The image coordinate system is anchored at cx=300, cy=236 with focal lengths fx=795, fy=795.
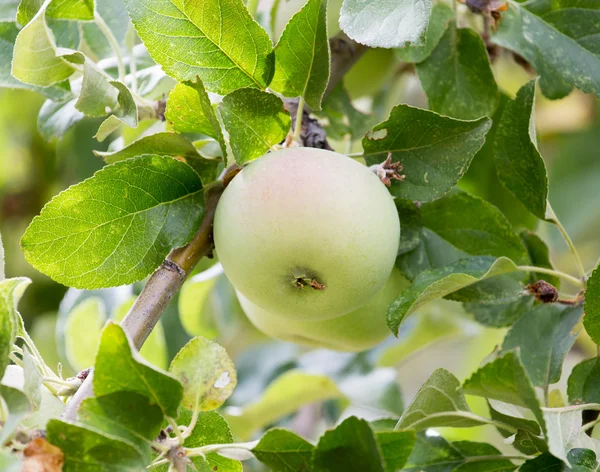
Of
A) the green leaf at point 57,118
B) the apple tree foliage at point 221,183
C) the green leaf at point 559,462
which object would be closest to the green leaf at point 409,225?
the apple tree foliage at point 221,183

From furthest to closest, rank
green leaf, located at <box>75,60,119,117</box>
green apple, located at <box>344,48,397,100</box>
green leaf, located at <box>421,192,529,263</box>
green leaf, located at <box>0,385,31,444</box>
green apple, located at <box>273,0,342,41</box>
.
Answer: green apple, located at <box>344,48,397,100</box>
green apple, located at <box>273,0,342,41</box>
green leaf, located at <box>421,192,529,263</box>
green leaf, located at <box>75,60,119,117</box>
green leaf, located at <box>0,385,31,444</box>

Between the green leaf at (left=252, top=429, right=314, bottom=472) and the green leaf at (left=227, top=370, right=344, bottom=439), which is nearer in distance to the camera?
the green leaf at (left=252, top=429, right=314, bottom=472)

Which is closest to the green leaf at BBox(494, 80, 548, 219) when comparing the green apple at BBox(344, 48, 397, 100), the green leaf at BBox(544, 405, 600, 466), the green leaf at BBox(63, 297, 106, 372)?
the green leaf at BBox(544, 405, 600, 466)

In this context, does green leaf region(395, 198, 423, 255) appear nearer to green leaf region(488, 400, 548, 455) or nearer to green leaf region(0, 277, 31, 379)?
green leaf region(488, 400, 548, 455)

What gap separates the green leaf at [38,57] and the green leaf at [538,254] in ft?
1.52

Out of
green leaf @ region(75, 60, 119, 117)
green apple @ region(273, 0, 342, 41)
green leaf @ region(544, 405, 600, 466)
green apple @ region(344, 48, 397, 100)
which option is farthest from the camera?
green apple @ region(344, 48, 397, 100)

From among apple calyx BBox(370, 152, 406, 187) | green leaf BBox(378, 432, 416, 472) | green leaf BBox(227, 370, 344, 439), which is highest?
apple calyx BBox(370, 152, 406, 187)

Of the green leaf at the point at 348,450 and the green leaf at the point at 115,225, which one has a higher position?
the green leaf at the point at 115,225

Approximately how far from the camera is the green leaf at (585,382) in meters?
0.65

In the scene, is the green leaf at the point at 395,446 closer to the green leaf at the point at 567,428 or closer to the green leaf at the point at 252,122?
the green leaf at the point at 567,428

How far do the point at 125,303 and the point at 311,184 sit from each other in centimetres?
58

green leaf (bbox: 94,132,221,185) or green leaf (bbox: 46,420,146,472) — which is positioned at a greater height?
green leaf (bbox: 94,132,221,185)

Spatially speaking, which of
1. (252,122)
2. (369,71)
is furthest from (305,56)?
(369,71)

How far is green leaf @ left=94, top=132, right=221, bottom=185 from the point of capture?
0.65 metres
